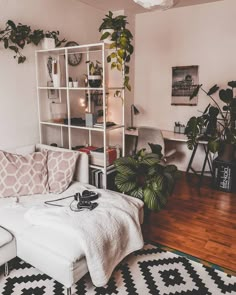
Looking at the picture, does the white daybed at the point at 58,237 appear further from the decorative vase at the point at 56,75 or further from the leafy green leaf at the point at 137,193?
the decorative vase at the point at 56,75

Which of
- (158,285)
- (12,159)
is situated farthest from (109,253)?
(12,159)

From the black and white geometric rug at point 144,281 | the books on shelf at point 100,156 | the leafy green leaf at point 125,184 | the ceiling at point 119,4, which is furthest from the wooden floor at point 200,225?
the ceiling at point 119,4

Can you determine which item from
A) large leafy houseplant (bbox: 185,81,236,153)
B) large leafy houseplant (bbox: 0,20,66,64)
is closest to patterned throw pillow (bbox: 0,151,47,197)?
large leafy houseplant (bbox: 0,20,66,64)

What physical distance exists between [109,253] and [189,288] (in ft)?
2.08

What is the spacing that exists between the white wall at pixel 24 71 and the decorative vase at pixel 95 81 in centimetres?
77

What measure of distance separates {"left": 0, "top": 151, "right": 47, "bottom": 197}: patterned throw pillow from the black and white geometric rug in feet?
2.11

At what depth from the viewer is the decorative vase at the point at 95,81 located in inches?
114

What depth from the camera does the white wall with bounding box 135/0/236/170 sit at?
3.84m

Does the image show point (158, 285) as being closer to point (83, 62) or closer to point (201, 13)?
point (83, 62)

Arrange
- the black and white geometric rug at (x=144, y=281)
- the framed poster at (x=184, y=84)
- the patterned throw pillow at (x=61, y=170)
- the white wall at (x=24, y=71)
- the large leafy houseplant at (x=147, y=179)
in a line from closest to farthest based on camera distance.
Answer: the black and white geometric rug at (x=144, y=281) → the large leafy houseplant at (x=147, y=179) → the patterned throw pillow at (x=61, y=170) → the white wall at (x=24, y=71) → the framed poster at (x=184, y=84)

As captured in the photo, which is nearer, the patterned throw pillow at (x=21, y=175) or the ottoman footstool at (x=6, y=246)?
the ottoman footstool at (x=6, y=246)

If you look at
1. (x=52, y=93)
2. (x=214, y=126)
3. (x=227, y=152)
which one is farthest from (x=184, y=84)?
(x=52, y=93)

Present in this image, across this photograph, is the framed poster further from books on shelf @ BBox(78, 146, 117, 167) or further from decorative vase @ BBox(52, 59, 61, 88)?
decorative vase @ BBox(52, 59, 61, 88)

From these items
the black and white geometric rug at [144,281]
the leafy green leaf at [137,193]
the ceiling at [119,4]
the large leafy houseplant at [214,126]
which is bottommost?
the black and white geometric rug at [144,281]
